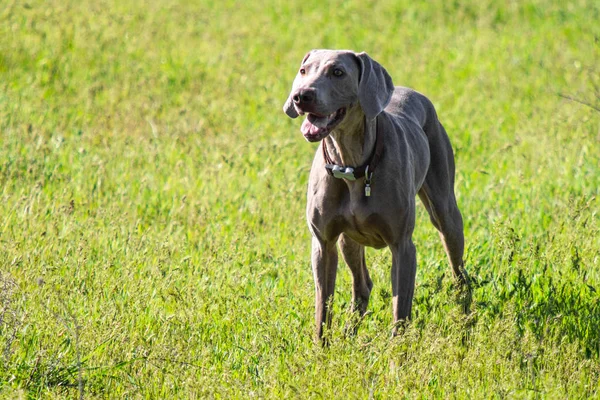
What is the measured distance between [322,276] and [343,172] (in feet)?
2.06

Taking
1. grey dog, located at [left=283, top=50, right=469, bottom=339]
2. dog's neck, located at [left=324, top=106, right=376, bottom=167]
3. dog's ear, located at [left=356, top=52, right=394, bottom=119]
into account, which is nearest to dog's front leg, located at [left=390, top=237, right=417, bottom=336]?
grey dog, located at [left=283, top=50, right=469, bottom=339]

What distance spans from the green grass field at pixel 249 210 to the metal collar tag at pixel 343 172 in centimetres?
81

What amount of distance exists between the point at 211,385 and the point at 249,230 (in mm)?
2524

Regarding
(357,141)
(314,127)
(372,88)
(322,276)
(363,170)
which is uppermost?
(372,88)

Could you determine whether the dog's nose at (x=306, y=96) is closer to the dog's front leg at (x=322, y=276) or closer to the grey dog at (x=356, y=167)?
the grey dog at (x=356, y=167)

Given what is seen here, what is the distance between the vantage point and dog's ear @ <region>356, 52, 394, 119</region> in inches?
185

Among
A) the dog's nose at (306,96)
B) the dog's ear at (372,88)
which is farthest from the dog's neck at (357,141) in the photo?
the dog's nose at (306,96)

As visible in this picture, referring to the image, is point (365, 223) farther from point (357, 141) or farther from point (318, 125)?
point (318, 125)

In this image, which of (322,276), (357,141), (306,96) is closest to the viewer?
(306,96)

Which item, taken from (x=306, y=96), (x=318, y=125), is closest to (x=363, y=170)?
(x=318, y=125)

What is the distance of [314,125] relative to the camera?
4594mm

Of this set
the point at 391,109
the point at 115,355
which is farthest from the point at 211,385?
the point at 391,109

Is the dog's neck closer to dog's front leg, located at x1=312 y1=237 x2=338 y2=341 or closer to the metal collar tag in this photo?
the metal collar tag

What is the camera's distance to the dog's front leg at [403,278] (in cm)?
496
